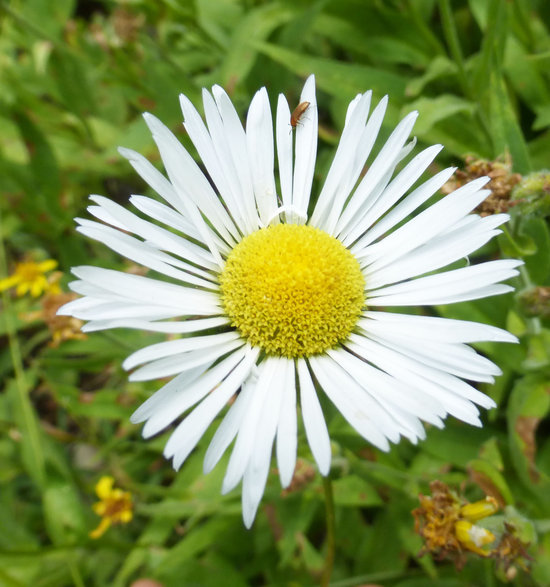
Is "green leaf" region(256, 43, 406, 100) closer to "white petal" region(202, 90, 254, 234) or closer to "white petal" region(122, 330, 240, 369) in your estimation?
"white petal" region(202, 90, 254, 234)

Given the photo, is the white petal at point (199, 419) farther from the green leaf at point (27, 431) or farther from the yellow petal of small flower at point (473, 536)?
the green leaf at point (27, 431)

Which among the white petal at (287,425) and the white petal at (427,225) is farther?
the white petal at (427,225)

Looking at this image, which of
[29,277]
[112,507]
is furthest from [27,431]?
[29,277]

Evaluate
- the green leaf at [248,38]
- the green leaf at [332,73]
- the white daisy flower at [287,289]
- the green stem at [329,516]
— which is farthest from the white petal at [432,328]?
the green leaf at [248,38]

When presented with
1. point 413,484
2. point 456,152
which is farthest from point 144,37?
point 413,484

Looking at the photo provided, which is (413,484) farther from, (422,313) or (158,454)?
(158,454)

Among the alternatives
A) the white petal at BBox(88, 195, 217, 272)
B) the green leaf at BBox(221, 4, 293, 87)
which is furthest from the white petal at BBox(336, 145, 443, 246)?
the green leaf at BBox(221, 4, 293, 87)

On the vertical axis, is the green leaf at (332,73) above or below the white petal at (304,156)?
above
